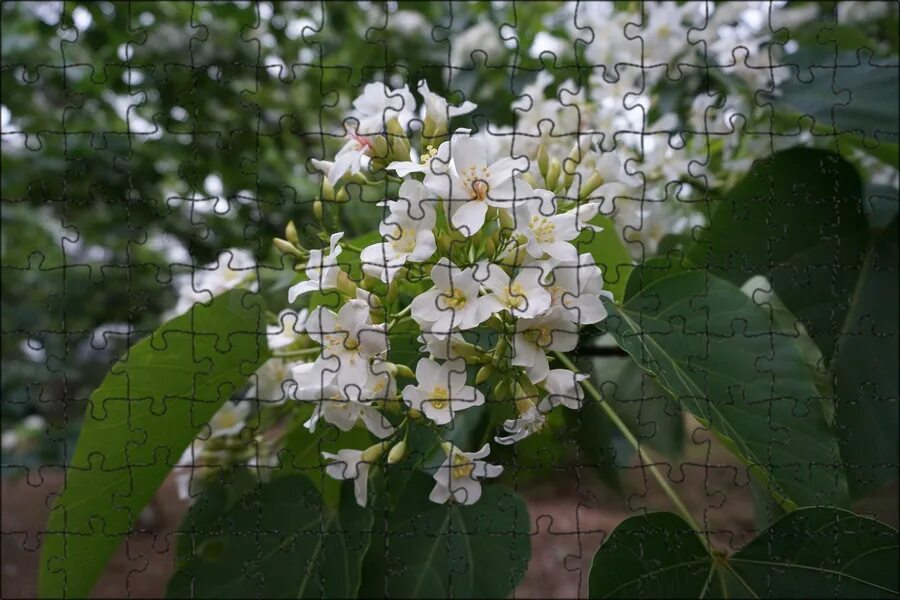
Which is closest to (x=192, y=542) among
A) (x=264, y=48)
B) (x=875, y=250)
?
(x=875, y=250)

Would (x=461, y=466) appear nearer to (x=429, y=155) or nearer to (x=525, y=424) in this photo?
(x=525, y=424)

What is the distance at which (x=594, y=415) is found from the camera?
0.82 meters

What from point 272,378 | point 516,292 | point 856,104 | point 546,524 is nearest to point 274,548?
point 272,378

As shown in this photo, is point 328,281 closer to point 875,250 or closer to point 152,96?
point 875,250

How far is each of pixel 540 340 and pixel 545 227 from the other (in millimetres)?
68

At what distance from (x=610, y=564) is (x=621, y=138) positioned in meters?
0.45

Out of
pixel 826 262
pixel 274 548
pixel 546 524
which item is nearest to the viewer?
pixel 274 548

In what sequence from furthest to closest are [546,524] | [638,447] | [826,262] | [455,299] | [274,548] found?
[546,524], [826,262], [274,548], [638,447], [455,299]

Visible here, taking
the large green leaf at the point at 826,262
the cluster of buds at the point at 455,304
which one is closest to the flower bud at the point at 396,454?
the cluster of buds at the point at 455,304

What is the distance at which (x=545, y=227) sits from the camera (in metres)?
0.49

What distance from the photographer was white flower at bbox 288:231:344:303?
49 centimetres

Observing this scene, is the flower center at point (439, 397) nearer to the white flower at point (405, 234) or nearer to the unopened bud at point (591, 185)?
the white flower at point (405, 234)

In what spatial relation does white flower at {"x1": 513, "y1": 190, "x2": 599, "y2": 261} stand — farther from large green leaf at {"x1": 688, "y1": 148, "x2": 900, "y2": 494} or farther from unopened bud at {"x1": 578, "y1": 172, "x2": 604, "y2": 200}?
large green leaf at {"x1": 688, "y1": 148, "x2": 900, "y2": 494}

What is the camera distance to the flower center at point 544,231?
48 cm
